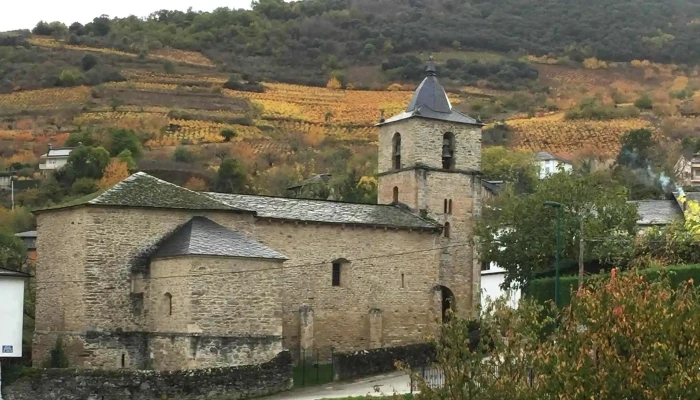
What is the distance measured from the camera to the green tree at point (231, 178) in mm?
83312

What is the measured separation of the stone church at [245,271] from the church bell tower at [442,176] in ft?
0.22

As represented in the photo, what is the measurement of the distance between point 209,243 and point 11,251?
→ 18049 mm

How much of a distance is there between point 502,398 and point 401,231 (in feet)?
92.0

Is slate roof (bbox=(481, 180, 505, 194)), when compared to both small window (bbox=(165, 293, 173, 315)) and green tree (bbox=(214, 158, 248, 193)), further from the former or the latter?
small window (bbox=(165, 293, 173, 315))

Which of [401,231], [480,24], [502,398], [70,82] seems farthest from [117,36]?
[502,398]

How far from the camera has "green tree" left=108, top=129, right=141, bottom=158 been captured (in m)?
88.6

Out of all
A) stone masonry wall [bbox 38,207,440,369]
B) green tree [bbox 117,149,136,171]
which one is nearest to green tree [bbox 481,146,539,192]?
green tree [bbox 117,149,136,171]

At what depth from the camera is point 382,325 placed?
151 ft

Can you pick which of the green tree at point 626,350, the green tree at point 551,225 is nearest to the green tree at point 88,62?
the green tree at point 551,225

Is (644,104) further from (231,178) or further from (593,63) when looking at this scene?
(231,178)

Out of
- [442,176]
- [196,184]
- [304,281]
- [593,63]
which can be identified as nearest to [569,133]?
[593,63]

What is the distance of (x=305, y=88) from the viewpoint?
5507 inches

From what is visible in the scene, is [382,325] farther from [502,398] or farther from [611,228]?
[502,398]

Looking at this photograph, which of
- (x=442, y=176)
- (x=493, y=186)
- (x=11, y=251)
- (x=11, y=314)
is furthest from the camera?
(x=493, y=186)
